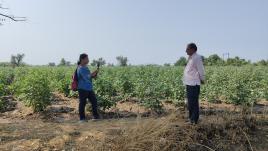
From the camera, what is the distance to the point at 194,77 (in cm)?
847

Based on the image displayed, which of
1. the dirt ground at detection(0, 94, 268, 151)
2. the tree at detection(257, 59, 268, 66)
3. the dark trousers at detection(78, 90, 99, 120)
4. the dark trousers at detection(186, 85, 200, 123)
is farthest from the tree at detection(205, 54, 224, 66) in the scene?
the dark trousers at detection(186, 85, 200, 123)

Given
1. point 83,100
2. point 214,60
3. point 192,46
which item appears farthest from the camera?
point 214,60

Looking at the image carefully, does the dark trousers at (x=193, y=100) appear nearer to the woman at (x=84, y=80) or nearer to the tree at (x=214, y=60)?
the woman at (x=84, y=80)

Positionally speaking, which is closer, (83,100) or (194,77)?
(194,77)

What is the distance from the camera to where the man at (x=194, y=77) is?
8.45 m

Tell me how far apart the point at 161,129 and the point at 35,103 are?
586 centimetres

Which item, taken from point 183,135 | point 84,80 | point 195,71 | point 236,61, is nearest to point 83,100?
point 84,80

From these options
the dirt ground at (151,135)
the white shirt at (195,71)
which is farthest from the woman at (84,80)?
the white shirt at (195,71)

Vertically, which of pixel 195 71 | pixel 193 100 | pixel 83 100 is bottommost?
pixel 83 100

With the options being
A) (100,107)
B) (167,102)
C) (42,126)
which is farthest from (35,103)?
(167,102)

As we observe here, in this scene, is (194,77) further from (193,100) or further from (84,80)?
(84,80)

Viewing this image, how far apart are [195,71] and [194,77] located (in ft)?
0.40

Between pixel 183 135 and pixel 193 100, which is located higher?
pixel 193 100

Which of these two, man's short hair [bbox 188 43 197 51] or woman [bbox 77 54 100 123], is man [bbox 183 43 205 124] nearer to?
man's short hair [bbox 188 43 197 51]
